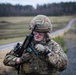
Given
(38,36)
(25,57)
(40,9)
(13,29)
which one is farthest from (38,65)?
(40,9)

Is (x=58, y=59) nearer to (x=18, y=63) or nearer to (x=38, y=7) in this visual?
(x=18, y=63)

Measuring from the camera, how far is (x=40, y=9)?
9.49 m

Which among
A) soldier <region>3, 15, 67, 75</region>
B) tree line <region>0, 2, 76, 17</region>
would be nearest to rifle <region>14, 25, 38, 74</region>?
soldier <region>3, 15, 67, 75</region>

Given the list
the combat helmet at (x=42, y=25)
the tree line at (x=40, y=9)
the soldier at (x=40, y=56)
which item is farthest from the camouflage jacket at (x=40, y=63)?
the tree line at (x=40, y=9)

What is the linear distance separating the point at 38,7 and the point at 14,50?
7280 mm

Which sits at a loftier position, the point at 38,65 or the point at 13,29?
the point at 38,65

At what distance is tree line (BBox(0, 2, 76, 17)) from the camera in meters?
8.23

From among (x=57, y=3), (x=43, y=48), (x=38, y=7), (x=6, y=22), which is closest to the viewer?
(x=43, y=48)

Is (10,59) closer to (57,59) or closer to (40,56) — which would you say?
(40,56)

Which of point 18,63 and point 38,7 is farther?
point 38,7

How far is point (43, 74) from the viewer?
2.45m

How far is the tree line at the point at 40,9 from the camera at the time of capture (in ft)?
27.0

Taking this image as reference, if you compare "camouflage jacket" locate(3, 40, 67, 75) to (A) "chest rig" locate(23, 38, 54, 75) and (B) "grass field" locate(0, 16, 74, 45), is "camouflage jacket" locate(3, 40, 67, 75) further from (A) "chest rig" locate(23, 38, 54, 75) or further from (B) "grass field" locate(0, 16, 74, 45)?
(B) "grass field" locate(0, 16, 74, 45)

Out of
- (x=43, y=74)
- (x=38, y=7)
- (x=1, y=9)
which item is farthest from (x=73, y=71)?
(x=43, y=74)
